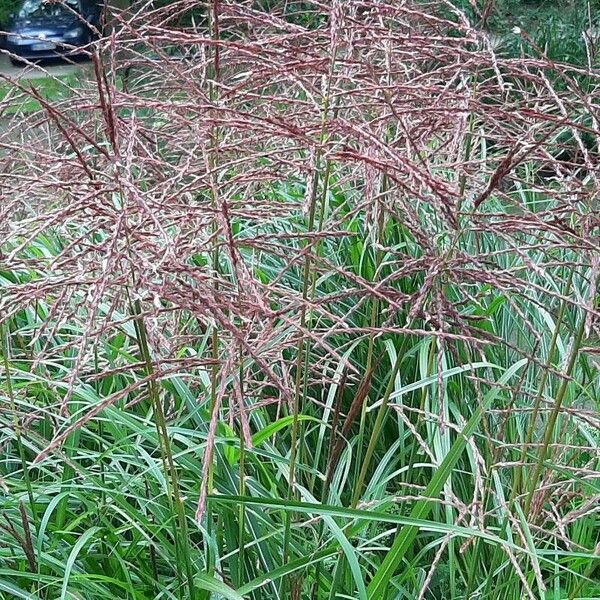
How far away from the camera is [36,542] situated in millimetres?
1569

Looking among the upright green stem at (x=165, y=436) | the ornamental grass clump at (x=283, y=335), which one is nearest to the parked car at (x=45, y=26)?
the ornamental grass clump at (x=283, y=335)

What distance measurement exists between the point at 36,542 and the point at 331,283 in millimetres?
1134

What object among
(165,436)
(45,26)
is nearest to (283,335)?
(165,436)

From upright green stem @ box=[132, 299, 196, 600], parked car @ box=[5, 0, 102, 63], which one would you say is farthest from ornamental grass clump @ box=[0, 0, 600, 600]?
parked car @ box=[5, 0, 102, 63]

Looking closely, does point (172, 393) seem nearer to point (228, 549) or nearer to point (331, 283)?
point (228, 549)

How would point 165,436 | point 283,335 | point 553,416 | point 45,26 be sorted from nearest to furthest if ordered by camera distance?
point 165,436 < point 553,416 < point 283,335 < point 45,26

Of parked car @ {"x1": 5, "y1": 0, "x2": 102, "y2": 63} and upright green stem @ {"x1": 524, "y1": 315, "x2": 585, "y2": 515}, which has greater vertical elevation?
upright green stem @ {"x1": 524, "y1": 315, "x2": 585, "y2": 515}

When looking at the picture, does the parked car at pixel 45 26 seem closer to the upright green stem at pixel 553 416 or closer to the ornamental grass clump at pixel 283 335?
the ornamental grass clump at pixel 283 335

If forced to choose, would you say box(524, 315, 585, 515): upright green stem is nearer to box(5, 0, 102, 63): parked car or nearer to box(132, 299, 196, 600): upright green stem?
box(132, 299, 196, 600): upright green stem

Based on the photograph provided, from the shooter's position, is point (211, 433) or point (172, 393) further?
point (172, 393)

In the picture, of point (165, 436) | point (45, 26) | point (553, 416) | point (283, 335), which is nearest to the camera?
point (165, 436)

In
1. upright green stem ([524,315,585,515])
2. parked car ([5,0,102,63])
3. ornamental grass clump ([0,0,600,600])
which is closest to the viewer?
ornamental grass clump ([0,0,600,600])

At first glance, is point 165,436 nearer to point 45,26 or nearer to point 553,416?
point 553,416

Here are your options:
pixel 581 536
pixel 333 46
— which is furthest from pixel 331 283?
pixel 333 46
